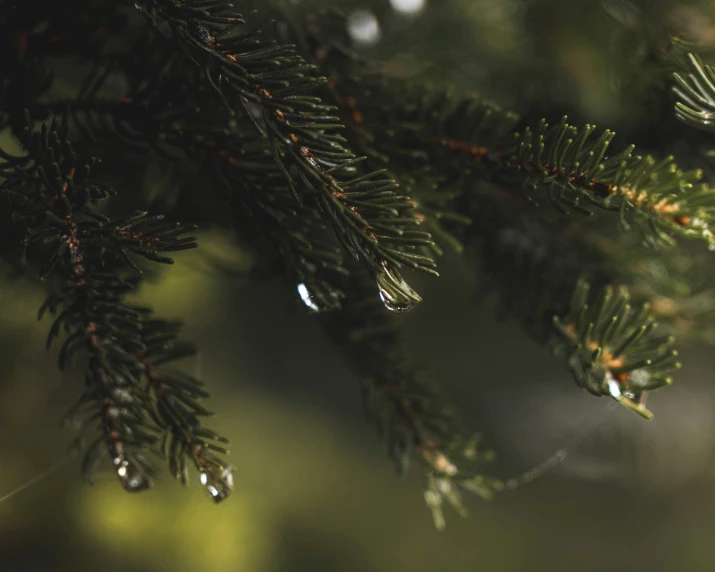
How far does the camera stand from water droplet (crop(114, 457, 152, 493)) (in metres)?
0.23

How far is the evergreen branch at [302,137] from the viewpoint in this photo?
191mm

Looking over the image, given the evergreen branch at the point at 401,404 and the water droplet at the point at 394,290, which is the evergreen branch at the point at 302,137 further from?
the evergreen branch at the point at 401,404

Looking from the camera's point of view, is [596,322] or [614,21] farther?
[614,21]

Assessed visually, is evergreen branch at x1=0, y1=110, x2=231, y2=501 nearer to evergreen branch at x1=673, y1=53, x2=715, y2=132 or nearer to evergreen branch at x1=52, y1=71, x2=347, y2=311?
evergreen branch at x1=52, y1=71, x2=347, y2=311

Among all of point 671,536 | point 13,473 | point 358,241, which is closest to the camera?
point 358,241

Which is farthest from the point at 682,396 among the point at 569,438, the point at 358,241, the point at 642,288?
the point at 358,241

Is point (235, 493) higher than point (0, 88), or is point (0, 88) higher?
point (0, 88)

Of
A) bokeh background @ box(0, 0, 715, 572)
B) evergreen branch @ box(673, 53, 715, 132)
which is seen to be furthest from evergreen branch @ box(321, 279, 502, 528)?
evergreen branch @ box(673, 53, 715, 132)

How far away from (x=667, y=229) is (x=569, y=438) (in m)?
0.35

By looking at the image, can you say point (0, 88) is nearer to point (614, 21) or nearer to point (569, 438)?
point (614, 21)

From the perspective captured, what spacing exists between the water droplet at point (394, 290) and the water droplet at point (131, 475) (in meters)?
0.12

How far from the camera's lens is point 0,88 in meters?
0.25

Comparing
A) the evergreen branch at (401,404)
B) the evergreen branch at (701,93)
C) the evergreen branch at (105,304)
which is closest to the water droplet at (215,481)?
the evergreen branch at (105,304)

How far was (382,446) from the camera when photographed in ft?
1.63
